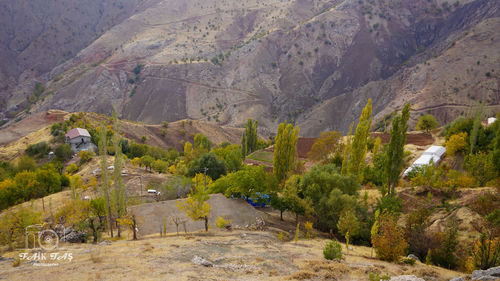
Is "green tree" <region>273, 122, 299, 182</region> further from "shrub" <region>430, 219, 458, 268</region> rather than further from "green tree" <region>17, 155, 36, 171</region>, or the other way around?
"green tree" <region>17, 155, 36, 171</region>

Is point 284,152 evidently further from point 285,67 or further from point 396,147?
point 285,67

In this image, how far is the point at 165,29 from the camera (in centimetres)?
13038

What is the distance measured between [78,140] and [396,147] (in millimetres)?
50251

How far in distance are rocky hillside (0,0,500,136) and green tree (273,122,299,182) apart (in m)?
54.7

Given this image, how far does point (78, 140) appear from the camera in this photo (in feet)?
169

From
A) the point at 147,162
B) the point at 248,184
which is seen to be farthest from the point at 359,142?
the point at 147,162

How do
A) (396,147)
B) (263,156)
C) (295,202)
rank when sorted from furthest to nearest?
(263,156), (396,147), (295,202)

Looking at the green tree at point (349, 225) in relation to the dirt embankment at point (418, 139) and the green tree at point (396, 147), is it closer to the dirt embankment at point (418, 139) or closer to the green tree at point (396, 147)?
the green tree at point (396, 147)

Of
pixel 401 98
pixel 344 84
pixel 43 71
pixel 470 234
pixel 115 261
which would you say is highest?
pixel 43 71

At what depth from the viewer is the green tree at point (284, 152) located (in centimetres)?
3281

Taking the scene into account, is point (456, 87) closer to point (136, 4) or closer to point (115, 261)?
point (115, 261)

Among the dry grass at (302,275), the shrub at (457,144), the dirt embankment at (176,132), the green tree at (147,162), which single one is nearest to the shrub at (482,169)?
the shrub at (457,144)

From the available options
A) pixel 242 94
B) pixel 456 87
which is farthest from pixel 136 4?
pixel 456 87

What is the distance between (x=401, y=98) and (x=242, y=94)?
48556mm
